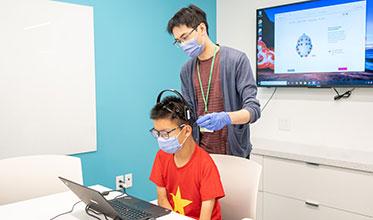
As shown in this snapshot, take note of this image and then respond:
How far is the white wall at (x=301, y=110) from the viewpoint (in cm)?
261

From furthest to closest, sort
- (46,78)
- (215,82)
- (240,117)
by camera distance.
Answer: (46,78), (215,82), (240,117)

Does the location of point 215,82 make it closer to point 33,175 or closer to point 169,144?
point 169,144

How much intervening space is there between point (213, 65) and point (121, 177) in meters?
1.38

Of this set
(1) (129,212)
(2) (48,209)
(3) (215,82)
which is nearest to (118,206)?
(1) (129,212)

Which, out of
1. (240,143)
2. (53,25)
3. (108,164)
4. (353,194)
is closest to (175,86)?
(108,164)

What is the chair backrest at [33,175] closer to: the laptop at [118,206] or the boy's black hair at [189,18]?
the laptop at [118,206]

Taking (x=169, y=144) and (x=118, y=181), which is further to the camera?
(x=118, y=181)

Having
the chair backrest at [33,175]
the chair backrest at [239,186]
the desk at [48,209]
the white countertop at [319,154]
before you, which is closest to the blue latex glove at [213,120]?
the chair backrest at [239,186]

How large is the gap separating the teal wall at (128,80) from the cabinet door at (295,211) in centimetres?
99

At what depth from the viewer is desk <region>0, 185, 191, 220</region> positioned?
1.29 m

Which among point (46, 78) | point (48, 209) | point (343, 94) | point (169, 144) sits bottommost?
point (48, 209)

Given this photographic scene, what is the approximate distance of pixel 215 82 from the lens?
1884 millimetres

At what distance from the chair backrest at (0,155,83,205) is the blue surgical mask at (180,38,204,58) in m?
0.79

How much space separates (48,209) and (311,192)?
1768mm
